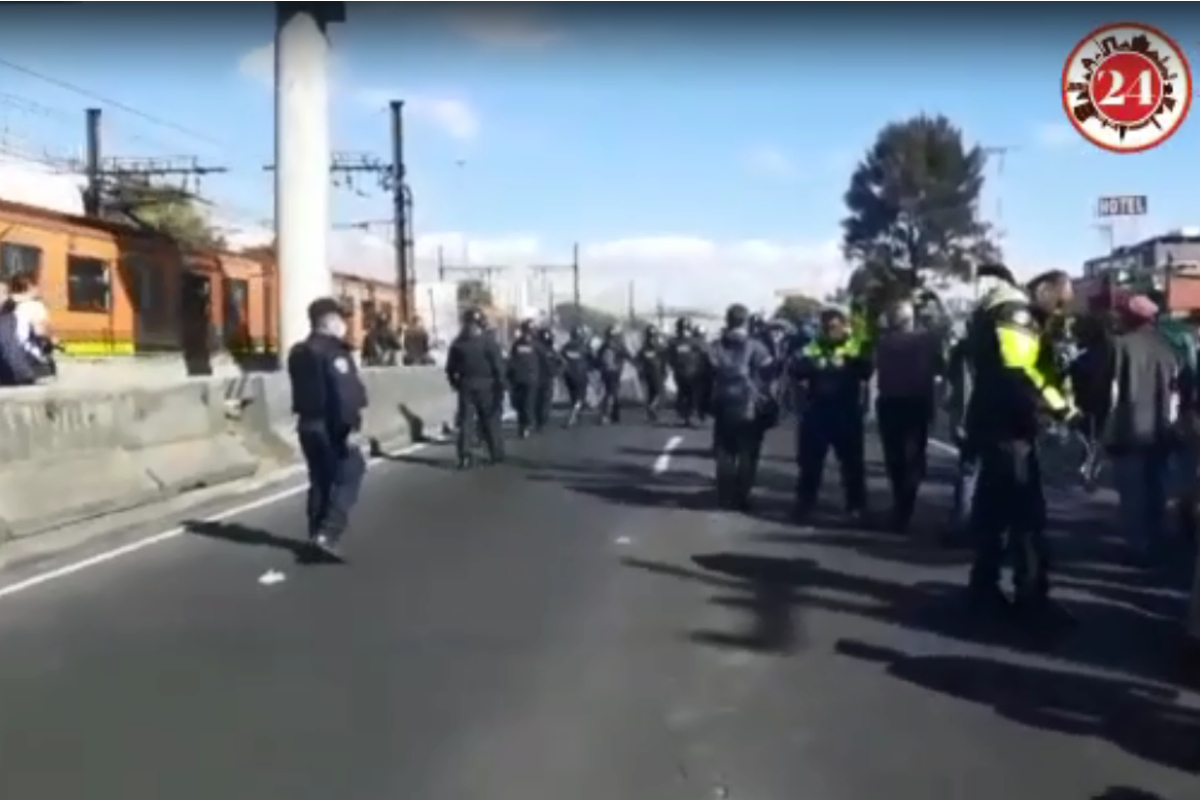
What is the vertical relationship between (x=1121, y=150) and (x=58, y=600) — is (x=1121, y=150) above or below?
above

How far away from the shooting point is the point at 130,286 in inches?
1240

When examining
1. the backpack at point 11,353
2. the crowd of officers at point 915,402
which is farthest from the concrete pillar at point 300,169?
the backpack at point 11,353

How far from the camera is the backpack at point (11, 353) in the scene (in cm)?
1703

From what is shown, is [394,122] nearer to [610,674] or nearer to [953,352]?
[953,352]

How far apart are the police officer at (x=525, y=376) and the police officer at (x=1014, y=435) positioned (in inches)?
722

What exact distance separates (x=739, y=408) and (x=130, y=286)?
1718 centimetres

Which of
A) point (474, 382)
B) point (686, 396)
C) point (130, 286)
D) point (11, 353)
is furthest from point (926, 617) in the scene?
point (130, 286)

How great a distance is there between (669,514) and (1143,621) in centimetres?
643

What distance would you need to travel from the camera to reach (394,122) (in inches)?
2466

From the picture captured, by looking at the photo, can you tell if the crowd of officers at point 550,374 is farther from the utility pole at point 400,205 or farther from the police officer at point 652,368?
the utility pole at point 400,205

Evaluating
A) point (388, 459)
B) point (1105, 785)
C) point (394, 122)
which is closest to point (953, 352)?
point (1105, 785)

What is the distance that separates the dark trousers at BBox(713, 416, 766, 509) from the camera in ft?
54.2

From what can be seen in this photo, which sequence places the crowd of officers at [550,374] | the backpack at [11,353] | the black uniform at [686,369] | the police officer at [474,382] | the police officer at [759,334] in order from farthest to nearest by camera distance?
the black uniform at [686,369]
the crowd of officers at [550,374]
the police officer at [474,382]
the police officer at [759,334]
the backpack at [11,353]

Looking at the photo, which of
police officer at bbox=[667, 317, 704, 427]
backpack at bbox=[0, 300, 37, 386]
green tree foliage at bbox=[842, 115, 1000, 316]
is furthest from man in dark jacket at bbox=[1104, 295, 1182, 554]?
green tree foliage at bbox=[842, 115, 1000, 316]
